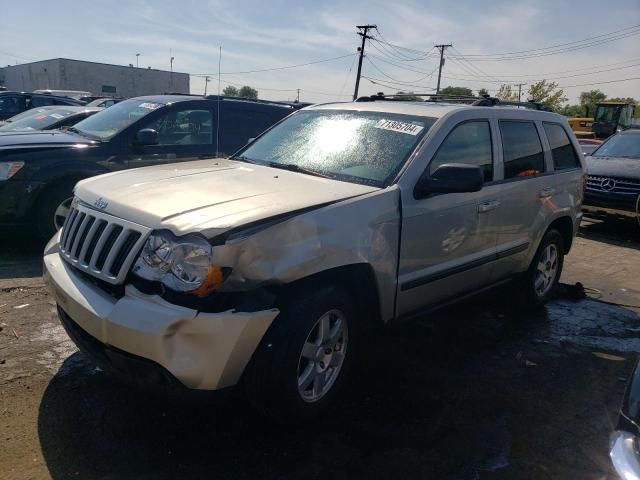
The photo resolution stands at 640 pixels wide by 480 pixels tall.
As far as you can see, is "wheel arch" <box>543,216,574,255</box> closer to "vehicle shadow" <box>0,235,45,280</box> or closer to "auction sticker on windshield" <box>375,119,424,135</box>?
"auction sticker on windshield" <box>375,119,424,135</box>

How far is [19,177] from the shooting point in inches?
220

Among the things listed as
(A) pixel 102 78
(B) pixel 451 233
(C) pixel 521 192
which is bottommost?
(B) pixel 451 233

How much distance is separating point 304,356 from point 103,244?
47.5 inches

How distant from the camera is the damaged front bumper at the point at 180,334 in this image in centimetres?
245

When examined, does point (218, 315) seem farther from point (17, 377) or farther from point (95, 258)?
point (17, 377)

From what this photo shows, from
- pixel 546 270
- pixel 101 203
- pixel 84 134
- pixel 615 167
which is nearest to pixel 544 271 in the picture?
pixel 546 270

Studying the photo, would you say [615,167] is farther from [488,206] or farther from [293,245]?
[293,245]

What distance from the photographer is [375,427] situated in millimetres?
3094

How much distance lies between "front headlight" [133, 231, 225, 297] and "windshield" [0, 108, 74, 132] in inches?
254

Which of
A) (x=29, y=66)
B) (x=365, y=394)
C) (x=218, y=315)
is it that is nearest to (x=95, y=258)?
(x=218, y=315)

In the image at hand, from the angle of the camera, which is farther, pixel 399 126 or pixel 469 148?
pixel 469 148

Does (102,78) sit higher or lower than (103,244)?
higher

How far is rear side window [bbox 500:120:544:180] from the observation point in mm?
4422

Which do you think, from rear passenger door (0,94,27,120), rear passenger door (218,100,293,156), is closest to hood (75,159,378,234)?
rear passenger door (218,100,293,156)
